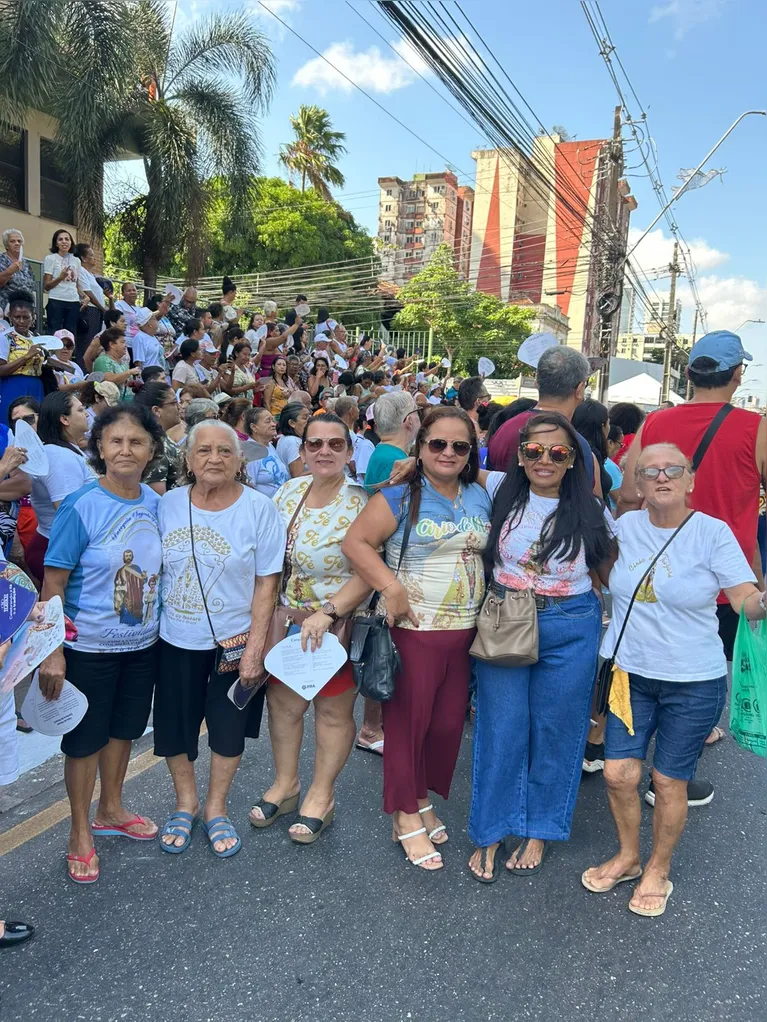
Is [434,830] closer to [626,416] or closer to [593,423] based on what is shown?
[593,423]

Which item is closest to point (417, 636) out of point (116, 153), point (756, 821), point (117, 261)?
point (756, 821)

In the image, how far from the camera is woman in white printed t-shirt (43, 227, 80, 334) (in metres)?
8.83

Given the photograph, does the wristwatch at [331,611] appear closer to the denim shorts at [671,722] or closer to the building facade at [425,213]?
the denim shorts at [671,722]

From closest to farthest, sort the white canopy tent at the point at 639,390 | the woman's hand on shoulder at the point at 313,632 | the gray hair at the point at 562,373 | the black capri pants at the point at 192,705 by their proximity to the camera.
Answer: the woman's hand on shoulder at the point at 313,632 → the black capri pants at the point at 192,705 → the gray hair at the point at 562,373 → the white canopy tent at the point at 639,390

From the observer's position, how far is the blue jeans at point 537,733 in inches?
112

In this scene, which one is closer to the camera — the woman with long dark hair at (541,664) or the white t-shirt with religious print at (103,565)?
the white t-shirt with religious print at (103,565)

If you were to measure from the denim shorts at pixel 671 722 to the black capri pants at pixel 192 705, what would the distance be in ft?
4.89

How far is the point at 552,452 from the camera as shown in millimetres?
2783

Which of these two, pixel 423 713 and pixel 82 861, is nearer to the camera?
pixel 82 861

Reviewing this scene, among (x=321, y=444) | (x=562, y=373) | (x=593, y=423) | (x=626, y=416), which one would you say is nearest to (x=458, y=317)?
(x=626, y=416)

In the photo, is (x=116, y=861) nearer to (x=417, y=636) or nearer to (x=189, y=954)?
(x=189, y=954)

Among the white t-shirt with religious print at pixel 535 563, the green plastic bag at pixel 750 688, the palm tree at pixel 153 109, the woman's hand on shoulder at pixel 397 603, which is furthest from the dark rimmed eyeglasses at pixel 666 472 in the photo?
the palm tree at pixel 153 109

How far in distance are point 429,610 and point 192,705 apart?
106cm

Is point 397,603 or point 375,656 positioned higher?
point 397,603
